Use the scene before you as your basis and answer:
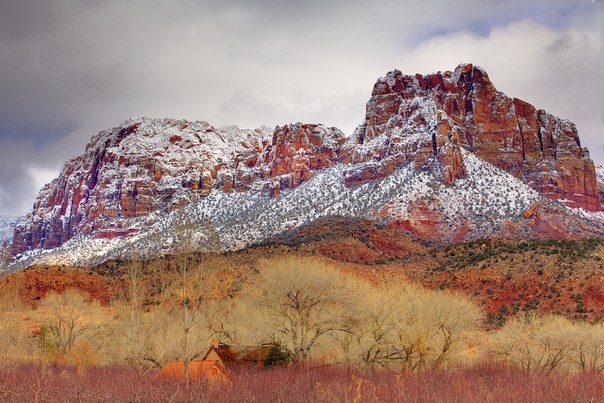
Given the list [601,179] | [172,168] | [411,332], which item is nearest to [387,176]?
[411,332]

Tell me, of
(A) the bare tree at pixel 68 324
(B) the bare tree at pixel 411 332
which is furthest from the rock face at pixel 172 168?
(B) the bare tree at pixel 411 332

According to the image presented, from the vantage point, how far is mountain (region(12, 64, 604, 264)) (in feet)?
298

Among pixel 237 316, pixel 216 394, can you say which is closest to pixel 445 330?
pixel 237 316

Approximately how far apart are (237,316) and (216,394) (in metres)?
20.2

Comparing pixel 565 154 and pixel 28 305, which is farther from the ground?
pixel 565 154

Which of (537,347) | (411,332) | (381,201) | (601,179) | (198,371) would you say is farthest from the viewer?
(601,179)

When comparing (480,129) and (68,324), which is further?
(480,129)

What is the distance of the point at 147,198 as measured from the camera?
537 feet

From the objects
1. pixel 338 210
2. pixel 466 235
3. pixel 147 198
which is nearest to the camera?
pixel 466 235

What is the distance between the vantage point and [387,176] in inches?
4107

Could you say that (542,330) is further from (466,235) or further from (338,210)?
(338,210)

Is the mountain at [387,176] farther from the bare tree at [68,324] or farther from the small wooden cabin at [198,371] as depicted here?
the small wooden cabin at [198,371]

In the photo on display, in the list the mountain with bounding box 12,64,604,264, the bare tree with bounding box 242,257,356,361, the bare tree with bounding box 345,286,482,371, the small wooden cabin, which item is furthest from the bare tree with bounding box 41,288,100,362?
the mountain with bounding box 12,64,604,264

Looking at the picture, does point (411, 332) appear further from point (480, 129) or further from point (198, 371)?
point (480, 129)
